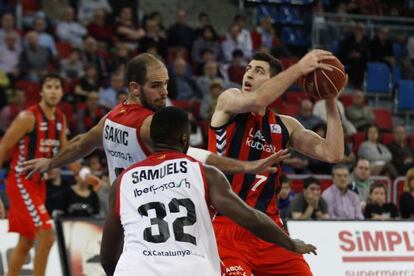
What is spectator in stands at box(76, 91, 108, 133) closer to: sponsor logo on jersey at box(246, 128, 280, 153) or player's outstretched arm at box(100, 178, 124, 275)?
sponsor logo on jersey at box(246, 128, 280, 153)

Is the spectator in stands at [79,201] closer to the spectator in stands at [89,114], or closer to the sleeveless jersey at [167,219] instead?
the spectator in stands at [89,114]

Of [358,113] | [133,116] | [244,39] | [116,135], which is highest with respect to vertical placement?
[133,116]

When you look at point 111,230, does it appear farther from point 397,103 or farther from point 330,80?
point 397,103

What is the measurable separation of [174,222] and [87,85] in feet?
34.2

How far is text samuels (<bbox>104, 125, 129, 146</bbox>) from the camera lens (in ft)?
20.7

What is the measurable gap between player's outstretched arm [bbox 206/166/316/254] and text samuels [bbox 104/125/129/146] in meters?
1.27

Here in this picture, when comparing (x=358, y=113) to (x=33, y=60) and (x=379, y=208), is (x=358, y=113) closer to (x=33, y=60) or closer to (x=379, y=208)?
(x=379, y=208)

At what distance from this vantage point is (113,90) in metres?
15.5

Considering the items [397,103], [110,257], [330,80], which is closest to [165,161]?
[110,257]

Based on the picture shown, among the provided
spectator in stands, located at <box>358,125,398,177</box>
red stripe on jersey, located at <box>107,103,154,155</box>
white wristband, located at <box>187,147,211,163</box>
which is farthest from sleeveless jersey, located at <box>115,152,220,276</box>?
spectator in stands, located at <box>358,125,398,177</box>

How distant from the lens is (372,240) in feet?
36.2

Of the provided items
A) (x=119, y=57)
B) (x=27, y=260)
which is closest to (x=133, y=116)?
(x=27, y=260)

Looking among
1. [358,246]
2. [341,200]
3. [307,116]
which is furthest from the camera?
[307,116]

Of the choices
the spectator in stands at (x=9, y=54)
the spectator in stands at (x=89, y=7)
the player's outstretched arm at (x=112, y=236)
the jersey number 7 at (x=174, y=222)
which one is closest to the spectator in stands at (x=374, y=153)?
the spectator in stands at (x=89, y=7)
